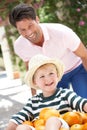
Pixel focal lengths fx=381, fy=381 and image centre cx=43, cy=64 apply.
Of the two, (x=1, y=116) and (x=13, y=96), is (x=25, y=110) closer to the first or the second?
(x=1, y=116)

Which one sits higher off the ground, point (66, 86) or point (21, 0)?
point (21, 0)

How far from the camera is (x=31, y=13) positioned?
2.85 m

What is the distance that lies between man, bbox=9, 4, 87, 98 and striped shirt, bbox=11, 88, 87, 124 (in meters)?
0.47

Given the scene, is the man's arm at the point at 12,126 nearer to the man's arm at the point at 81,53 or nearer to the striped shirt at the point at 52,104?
the striped shirt at the point at 52,104

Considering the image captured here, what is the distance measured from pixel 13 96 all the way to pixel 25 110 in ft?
16.1

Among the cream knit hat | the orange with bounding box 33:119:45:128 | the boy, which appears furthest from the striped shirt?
the orange with bounding box 33:119:45:128

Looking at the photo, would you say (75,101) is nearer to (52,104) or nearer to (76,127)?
(52,104)

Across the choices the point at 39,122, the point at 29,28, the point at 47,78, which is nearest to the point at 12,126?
the point at 39,122

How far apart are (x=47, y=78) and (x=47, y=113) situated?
0.94 ft

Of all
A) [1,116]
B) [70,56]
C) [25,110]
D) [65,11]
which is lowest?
[1,116]

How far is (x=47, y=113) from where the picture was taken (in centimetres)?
236

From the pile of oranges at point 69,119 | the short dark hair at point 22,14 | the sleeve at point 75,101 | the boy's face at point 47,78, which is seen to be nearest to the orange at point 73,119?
the pile of oranges at point 69,119

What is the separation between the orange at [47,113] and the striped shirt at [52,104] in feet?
0.50

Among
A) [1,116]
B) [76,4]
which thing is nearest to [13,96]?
[1,116]
